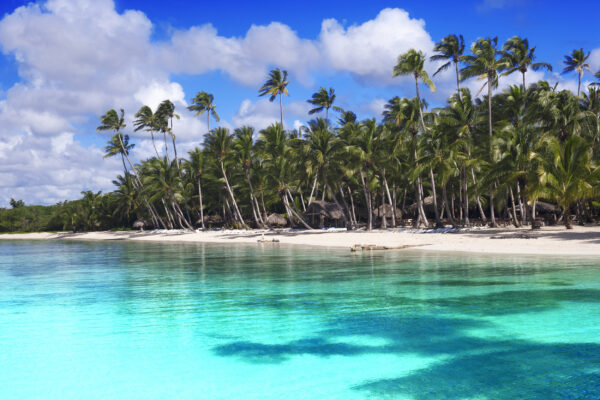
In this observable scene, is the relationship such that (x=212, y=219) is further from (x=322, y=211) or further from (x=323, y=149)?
(x=323, y=149)

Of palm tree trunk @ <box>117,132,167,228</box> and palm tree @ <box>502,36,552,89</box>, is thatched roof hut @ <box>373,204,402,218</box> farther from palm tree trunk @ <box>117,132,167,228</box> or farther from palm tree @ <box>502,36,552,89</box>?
palm tree trunk @ <box>117,132,167,228</box>

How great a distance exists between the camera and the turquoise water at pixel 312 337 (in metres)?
5.50

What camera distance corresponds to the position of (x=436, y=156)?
28.8 meters

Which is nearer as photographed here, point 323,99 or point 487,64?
point 487,64

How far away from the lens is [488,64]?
94.1ft

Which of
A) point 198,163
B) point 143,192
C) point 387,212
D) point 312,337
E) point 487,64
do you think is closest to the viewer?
point 312,337

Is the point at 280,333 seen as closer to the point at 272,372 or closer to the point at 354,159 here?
the point at 272,372

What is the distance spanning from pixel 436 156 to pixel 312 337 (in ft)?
76.7

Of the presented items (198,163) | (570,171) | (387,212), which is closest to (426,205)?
(387,212)

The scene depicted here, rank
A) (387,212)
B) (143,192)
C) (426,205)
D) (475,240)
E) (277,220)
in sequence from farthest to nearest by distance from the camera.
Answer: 1. (143,192)
2. (277,220)
3. (387,212)
4. (426,205)
5. (475,240)

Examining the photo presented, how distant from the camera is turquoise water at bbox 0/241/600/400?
5.50 meters

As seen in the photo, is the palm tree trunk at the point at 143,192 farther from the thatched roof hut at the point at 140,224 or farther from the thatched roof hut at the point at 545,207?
the thatched roof hut at the point at 545,207

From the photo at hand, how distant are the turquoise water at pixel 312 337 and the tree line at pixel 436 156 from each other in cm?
1197

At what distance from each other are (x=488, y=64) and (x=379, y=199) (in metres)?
20.4
